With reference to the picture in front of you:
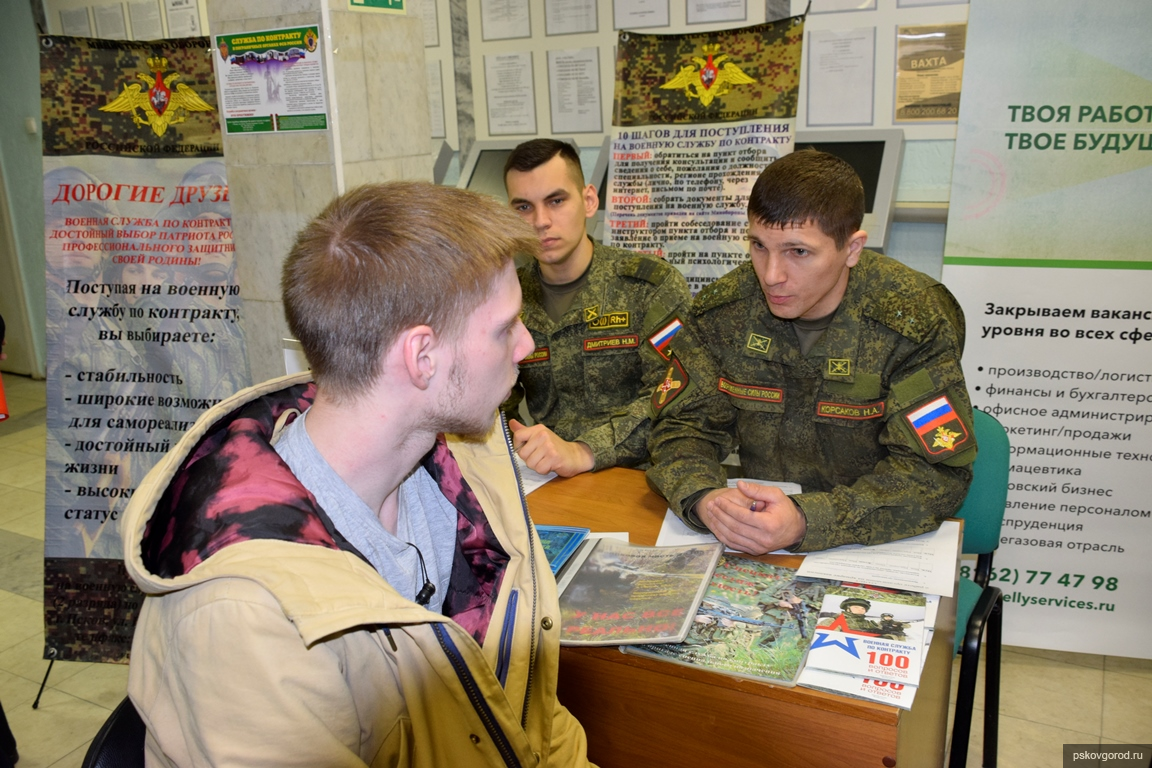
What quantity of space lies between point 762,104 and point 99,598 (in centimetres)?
261

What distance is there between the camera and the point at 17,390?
5465mm

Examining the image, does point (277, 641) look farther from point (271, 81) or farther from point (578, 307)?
point (271, 81)

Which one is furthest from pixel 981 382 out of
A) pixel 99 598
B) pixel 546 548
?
pixel 99 598

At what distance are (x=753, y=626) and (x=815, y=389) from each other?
27.8 inches

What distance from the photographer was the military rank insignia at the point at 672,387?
1947 millimetres

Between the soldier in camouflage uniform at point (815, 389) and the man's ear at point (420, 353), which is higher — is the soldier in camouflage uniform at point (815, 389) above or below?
below

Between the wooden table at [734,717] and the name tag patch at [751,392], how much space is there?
18.7 inches

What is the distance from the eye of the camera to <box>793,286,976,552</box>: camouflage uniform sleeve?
5.06 feet

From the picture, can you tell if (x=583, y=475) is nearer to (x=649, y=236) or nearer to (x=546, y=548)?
(x=546, y=548)

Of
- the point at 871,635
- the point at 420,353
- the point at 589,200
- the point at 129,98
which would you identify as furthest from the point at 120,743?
the point at 129,98

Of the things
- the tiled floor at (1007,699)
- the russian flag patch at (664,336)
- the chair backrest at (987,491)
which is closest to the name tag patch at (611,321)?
the russian flag patch at (664,336)

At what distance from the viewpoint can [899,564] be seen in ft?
4.82

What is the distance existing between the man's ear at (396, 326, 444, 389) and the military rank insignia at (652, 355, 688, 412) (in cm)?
98

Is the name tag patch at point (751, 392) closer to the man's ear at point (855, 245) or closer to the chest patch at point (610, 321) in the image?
the man's ear at point (855, 245)
